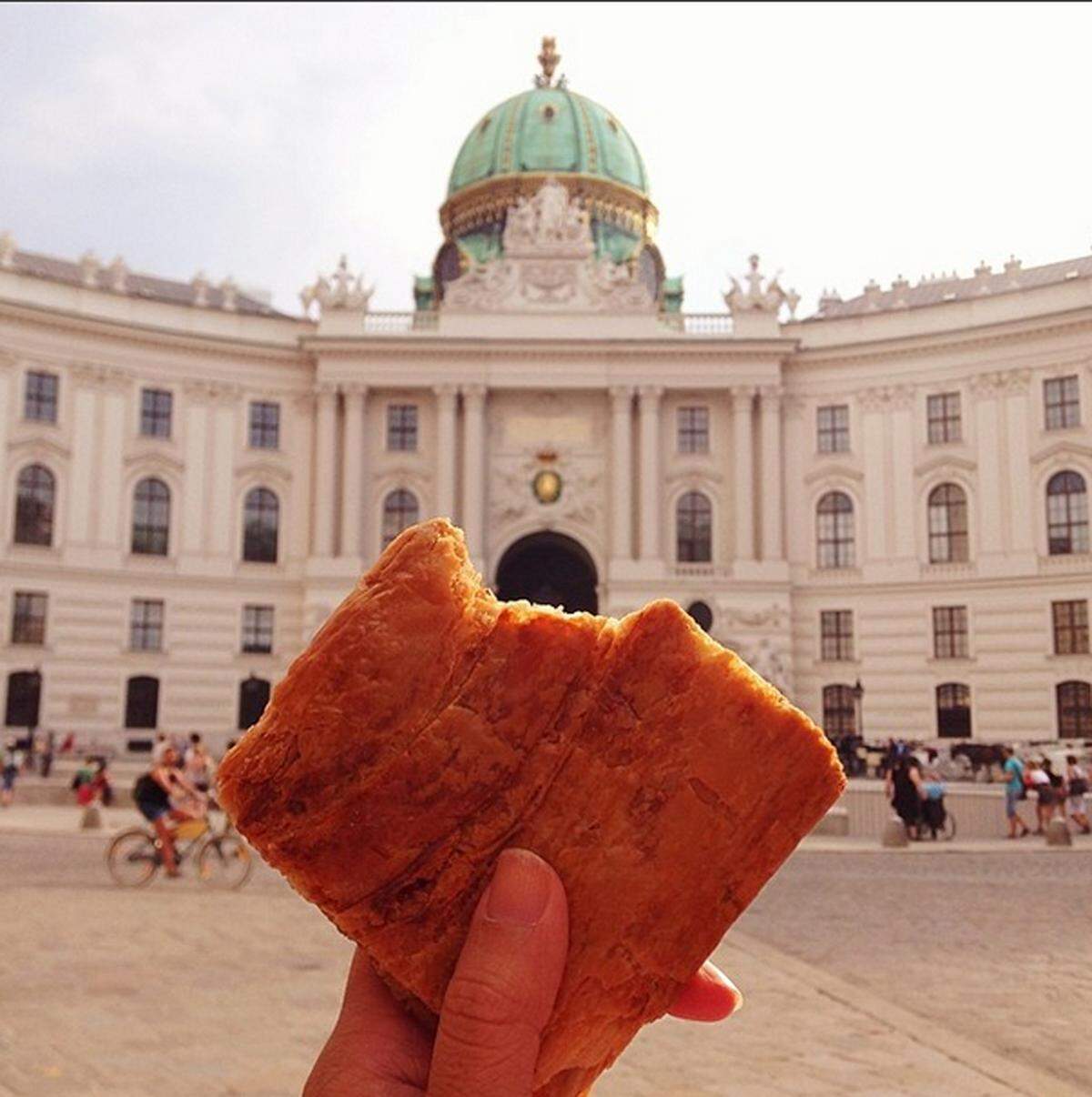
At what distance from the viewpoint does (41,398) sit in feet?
143

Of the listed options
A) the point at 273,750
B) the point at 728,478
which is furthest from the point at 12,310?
the point at 273,750

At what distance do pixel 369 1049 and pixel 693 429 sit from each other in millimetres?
45376

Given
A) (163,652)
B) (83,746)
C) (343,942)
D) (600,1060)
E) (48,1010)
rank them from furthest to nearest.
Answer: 1. (163,652)
2. (83,746)
3. (343,942)
4. (48,1010)
5. (600,1060)

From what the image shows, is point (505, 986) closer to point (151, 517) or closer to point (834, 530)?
point (834, 530)

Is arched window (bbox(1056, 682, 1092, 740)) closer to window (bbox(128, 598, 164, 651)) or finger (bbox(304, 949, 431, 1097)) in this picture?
window (bbox(128, 598, 164, 651))

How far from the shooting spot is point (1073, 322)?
137 feet

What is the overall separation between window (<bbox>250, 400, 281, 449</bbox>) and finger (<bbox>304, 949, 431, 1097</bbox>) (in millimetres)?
45553

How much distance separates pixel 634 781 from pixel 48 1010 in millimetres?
6753

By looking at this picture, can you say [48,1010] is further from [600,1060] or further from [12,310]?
[12,310]

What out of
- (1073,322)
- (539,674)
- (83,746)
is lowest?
(83,746)

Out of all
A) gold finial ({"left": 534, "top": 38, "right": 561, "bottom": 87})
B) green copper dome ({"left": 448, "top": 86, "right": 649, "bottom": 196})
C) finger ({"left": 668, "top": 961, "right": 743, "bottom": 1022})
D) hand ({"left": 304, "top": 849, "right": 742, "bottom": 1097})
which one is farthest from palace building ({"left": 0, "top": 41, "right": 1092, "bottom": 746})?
hand ({"left": 304, "top": 849, "right": 742, "bottom": 1097})

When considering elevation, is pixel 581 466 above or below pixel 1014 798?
above

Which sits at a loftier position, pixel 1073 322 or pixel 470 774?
pixel 1073 322

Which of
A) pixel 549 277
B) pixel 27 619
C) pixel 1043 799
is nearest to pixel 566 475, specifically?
pixel 549 277
